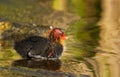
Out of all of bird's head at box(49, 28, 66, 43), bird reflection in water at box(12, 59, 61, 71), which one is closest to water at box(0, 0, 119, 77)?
bird reflection in water at box(12, 59, 61, 71)

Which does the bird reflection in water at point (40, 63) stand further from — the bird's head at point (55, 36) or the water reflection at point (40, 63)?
the bird's head at point (55, 36)

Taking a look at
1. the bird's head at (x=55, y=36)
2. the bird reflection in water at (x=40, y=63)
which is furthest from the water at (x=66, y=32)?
the bird's head at (x=55, y=36)

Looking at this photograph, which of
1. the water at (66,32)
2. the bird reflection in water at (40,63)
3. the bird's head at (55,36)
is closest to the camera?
the water at (66,32)

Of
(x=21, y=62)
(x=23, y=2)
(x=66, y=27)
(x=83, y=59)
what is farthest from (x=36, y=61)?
(x=23, y=2)

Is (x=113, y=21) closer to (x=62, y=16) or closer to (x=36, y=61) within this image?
(x=62, y=16)

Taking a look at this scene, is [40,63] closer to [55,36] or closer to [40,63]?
A: [40,63]

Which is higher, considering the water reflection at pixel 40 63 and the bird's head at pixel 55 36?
the bird's head at pixel 55 36

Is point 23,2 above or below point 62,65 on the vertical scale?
above

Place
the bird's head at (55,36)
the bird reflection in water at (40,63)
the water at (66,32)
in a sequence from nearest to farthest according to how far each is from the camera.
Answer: the water at (66,32) → the bird reflection in water at (40,63) → the bird's head at (55,36)

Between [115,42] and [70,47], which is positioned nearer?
[70,47]
